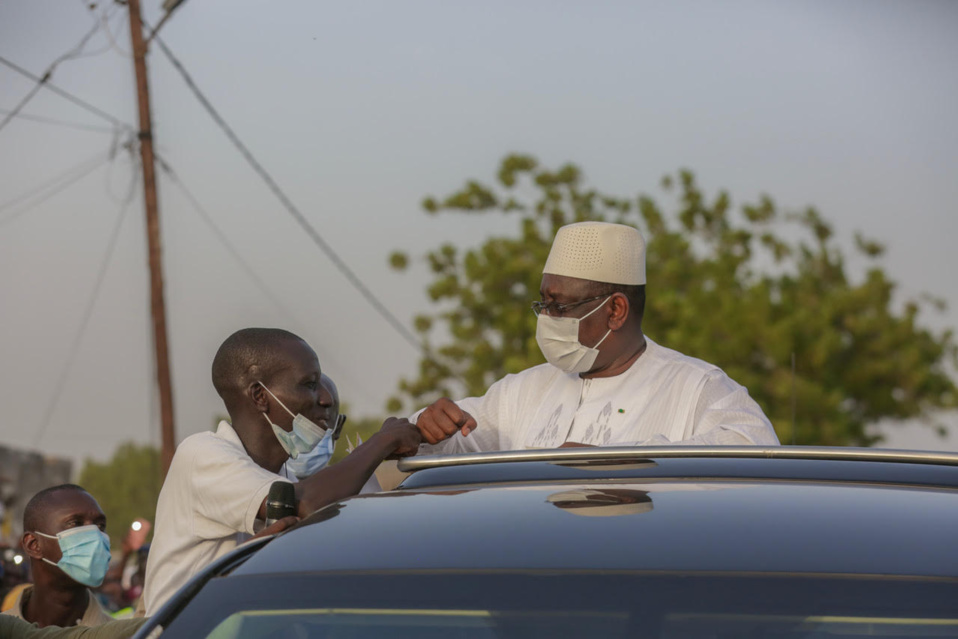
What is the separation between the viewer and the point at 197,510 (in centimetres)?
388

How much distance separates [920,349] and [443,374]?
1038 centimetres

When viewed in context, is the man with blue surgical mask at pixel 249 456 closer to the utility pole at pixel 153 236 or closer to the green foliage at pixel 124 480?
the utility pole at pixel 153 236

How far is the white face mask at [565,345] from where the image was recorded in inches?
181

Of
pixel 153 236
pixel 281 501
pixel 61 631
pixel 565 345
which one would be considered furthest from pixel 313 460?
pixel 153 236

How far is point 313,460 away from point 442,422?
795 millimetres

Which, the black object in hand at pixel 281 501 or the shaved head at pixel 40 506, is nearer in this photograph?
the black object in hand at pixel 281 501

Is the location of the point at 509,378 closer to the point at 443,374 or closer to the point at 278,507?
the point at 278,507

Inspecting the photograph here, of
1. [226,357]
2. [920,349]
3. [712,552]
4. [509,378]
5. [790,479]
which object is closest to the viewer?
[712,552]

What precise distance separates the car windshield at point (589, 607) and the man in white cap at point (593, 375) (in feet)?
7.48

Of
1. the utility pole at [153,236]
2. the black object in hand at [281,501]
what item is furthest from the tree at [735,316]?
the black object in hand at [281,501]

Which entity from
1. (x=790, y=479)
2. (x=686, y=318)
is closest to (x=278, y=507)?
(x=790, y=479)

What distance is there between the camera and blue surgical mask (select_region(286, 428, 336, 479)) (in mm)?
4582

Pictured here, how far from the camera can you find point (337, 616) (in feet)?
6.66

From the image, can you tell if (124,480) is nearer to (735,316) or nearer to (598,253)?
(735,316)
